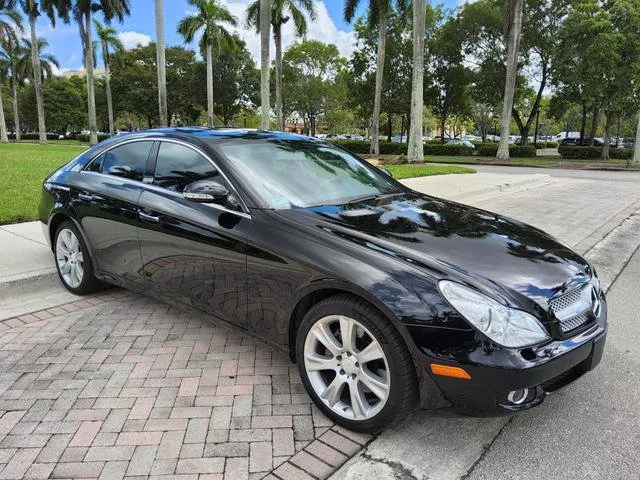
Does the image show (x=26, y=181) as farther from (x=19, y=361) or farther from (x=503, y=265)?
(x=503, y=265)

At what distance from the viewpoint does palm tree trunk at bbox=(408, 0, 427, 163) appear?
64.7 ft

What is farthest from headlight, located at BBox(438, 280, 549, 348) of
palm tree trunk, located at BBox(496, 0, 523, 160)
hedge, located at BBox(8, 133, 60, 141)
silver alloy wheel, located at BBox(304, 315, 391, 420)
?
hedge, located at BBox(8, 133, 60, 141)

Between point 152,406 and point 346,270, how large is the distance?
1.44m

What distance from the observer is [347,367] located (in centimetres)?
259

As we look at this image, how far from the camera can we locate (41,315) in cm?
417

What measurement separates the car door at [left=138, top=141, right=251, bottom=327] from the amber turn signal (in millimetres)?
1316

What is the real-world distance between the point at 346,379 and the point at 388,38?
35706 mm

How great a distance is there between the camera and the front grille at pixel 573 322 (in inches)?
95.7


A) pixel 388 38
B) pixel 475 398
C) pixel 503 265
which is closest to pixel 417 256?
pixel 503 265

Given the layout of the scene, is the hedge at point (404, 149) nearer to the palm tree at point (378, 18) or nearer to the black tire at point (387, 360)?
the palm tree at point (378, 18)

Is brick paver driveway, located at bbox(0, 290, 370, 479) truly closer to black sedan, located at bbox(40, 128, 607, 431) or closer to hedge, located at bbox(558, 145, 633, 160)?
black sedan, located at bbox(40, 128, 607, 431)

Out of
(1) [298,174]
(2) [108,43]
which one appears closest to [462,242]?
(1) [298,174]

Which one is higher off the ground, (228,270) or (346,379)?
(228,270)

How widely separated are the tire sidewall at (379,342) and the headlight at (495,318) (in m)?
0.35
